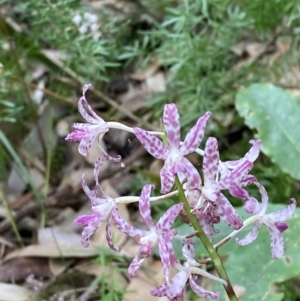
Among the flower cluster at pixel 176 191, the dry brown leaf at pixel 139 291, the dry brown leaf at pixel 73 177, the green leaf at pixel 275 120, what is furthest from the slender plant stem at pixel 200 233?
the dry brown leaf at pixel 73 177

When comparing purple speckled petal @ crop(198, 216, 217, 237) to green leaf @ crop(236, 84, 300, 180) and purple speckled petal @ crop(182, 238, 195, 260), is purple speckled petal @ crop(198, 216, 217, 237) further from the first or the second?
green leaf @ crop(236, 84, 300, 180)

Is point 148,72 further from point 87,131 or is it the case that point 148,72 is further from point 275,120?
point 87,131

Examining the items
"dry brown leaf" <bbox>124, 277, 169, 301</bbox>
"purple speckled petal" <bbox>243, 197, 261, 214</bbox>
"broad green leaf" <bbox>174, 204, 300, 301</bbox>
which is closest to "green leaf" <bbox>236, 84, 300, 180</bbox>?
"broad green leaf" <bbox>174, 204, 300, 301</bbox>

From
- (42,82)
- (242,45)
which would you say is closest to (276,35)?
(242,45)

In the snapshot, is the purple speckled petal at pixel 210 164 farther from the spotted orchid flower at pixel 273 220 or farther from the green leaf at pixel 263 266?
the green leaf at pixel 263 266

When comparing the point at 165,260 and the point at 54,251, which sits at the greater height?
the point at 165,260

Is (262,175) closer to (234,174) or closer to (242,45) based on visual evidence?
(242,45)

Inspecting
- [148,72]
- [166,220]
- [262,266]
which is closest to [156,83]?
[148,72]
